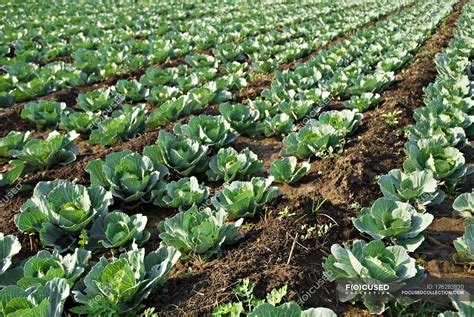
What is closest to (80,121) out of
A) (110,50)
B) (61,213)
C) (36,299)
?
(61,213)

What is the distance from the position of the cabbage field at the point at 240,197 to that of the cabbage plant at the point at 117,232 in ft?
0.04

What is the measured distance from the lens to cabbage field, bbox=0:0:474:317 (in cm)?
300

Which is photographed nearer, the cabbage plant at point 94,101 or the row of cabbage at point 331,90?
the row of cabbage at point 331,90

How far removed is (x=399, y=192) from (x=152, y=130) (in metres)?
3.87

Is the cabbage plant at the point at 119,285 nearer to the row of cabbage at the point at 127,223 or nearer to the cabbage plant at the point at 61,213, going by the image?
the row of cabbage at the point at 127,223

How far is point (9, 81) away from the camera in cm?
859

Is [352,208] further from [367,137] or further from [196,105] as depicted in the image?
[196,105]

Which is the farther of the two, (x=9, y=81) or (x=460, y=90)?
(x=9, y=81)

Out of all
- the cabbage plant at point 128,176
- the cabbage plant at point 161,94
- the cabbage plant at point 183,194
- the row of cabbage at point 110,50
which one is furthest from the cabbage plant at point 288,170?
the row of cabbage at point 110,50

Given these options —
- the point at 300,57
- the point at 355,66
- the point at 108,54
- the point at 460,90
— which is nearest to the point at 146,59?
the point at 108,54

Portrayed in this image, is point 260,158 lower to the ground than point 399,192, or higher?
lower

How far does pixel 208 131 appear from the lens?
5477 millimetres

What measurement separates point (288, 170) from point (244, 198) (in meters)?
0.95

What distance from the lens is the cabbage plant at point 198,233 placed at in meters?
3.44
